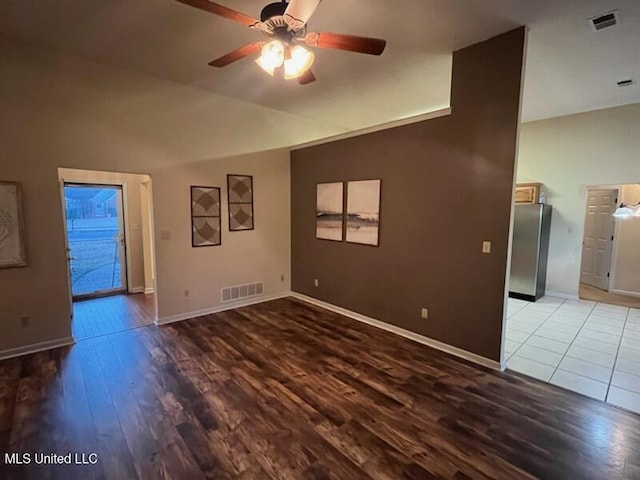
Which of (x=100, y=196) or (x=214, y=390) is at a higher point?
(x=100, y=196)

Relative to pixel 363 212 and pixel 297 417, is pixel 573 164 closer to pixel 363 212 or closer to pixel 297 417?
pixel 363 212

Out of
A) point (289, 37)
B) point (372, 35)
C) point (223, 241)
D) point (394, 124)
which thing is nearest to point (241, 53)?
point (289, 37)

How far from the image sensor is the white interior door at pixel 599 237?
6.20 meters

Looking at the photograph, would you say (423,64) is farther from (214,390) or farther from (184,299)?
(184,299)

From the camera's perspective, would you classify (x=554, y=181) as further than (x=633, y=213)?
Yes

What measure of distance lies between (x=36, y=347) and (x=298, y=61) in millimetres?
4265

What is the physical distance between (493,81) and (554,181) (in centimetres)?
383

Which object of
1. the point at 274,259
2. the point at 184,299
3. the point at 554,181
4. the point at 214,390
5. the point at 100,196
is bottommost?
the point at 214,390

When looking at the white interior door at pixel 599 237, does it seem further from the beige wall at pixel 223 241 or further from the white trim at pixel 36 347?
the white trim at pixel 36 347

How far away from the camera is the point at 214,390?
2.87 metres

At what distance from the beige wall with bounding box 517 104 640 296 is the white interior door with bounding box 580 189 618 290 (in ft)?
2.82

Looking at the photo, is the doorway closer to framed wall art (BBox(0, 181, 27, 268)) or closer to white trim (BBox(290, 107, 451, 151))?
white trim (BBox(290, 107, 451, 151))

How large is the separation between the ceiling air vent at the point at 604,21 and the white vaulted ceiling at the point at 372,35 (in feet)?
0.18

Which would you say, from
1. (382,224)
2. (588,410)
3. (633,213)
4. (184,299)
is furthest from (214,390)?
(633,213)
